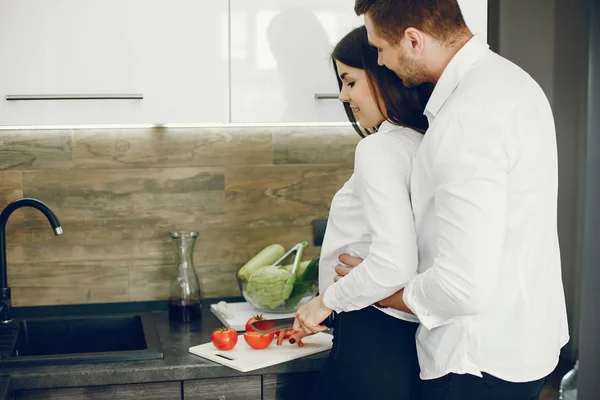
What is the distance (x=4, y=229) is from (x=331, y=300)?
3.26 feet

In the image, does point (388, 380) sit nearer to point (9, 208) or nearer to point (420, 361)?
point (420, 361)

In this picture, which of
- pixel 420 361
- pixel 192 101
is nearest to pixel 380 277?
pixel 420 361

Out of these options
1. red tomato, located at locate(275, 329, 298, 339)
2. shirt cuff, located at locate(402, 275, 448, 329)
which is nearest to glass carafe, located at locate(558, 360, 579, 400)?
red tomato, located at locate(275, 329, 298, 339)

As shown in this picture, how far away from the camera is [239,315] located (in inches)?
86.1

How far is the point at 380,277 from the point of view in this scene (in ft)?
4.93

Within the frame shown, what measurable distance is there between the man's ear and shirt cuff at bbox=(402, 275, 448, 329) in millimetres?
431

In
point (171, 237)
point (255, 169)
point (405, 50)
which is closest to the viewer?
point (405, 50)

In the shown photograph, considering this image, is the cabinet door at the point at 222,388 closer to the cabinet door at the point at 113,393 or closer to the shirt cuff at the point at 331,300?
the cabinet door at the point at 113,393

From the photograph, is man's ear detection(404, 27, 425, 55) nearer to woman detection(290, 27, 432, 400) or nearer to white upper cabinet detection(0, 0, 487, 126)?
woman detection(290, 27, 432, 400)

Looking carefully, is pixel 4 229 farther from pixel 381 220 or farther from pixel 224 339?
pixel 381 220

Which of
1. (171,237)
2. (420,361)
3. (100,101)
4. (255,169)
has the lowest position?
(420,361)

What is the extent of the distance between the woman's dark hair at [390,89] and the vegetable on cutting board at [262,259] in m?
0.78

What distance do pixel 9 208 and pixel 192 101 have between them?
592mm

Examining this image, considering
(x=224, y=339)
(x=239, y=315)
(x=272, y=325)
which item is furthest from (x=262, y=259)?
(x=224, y=339)
